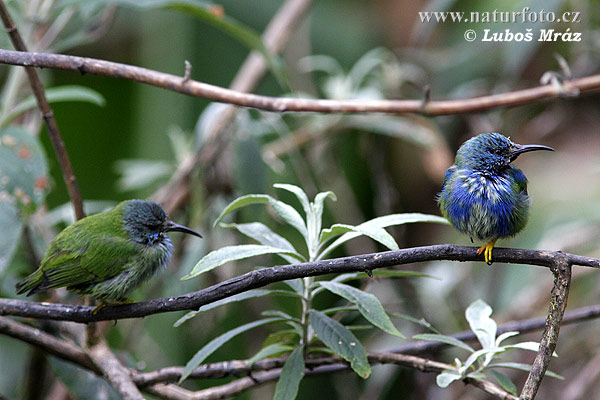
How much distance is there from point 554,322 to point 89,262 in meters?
1.49

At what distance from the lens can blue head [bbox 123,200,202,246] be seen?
7.42 ft

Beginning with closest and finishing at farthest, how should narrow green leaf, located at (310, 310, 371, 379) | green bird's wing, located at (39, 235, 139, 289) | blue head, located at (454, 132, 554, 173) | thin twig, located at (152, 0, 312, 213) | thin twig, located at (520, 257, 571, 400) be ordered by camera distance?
1. thin twig, located at (520, 257, 571, 400)
2. narrow green leaf, located at (310, 310, 371, 379)
3. blue head, located at (454, 132, 554, 173)
4. green bird's wing, located at (39, 235, 139, 289)
5. thin twig, located at (152, 0, 312, 213)

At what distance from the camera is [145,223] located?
2.30m

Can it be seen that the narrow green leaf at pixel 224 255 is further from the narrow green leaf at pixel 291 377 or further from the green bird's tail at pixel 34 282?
the green bird's tail at pixel 34 282

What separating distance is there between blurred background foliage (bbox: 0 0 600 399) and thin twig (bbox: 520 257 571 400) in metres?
1.07

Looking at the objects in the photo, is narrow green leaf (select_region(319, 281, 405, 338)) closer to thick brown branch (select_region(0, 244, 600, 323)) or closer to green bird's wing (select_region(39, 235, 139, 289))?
thick brown branch (select_region(0, 244, 600, 323))

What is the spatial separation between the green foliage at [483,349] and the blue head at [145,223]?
3.22 ft

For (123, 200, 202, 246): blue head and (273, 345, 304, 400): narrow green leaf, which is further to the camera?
(123, 200, 202, 246): blue head

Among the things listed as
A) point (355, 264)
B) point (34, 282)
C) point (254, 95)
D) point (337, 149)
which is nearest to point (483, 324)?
point (355, 264)

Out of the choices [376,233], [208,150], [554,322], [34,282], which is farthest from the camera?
[208,150]

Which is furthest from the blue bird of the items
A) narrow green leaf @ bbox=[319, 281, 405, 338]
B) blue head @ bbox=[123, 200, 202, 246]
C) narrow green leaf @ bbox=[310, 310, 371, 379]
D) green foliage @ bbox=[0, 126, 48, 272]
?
green foliage @ bbox=[0, 126, 48, 272]

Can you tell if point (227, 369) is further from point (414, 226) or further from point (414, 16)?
point (414, 16)

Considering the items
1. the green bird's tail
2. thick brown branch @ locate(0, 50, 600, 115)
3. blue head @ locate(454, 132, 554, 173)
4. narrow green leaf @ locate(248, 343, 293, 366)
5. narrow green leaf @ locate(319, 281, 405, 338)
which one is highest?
thick brown branch @ locate(0, 50, 600, 115)

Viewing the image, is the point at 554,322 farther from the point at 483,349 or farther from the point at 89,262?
the point at 89,262
